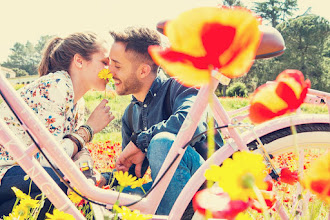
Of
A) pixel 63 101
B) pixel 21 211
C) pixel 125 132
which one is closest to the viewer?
pixel 21 211

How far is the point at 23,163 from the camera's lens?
112 cm

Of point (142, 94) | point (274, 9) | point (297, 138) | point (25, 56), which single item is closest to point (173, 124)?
point (297, 138)

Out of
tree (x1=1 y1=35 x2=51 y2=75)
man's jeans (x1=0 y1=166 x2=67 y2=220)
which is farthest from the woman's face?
tree (x1=1 y1=35 x2=51 y2=75)

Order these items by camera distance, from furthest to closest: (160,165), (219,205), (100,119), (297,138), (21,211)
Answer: (100,119), (160,165), (297,138), (21,211), (219,205)

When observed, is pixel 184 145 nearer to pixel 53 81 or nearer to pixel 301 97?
pixel 301 97

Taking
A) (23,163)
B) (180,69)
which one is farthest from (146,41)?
(180,69)

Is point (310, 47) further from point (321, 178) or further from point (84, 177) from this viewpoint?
point (321, 178)

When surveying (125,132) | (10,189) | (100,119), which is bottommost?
(125,132)

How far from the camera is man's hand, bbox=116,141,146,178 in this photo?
6.03ft

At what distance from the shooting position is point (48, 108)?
1.98 m

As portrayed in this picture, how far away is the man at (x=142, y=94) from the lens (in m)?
1.77

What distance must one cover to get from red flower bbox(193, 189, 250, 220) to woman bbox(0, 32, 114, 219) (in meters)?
1.27

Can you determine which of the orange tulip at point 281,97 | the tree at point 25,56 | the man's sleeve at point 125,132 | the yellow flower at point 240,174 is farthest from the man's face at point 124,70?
the tree at point 25,56

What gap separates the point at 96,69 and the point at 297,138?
143cm
